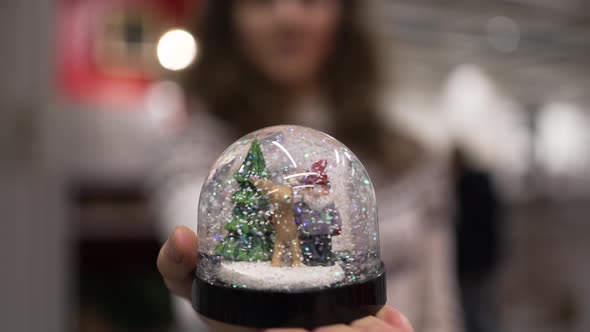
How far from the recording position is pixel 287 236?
579 mm

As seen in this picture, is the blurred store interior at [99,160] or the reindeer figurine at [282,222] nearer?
the reindeer figurine at [282,222]

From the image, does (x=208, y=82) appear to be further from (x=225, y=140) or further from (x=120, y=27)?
(x=120, y=27)

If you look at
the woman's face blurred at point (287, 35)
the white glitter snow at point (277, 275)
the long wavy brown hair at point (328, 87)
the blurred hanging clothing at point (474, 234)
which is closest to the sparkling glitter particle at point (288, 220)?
the white glitter snow at point (277, 275)

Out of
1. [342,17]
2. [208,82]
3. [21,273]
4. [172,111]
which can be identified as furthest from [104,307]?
[342,17]

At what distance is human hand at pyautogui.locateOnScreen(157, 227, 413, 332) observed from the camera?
1.64ft

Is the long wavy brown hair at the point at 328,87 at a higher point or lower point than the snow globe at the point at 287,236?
higher

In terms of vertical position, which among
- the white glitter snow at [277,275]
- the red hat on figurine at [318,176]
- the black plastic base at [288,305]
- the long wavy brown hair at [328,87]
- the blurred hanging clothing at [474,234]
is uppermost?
the long wavy brown hair at [328,87]

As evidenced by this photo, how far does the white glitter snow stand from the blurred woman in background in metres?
0.83

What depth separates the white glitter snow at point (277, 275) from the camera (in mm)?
537

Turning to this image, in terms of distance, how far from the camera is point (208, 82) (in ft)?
4.83

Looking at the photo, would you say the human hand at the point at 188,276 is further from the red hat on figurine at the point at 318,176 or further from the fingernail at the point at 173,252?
the red hat on figurine at the point at 318,176

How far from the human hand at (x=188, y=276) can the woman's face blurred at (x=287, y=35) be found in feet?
2.70

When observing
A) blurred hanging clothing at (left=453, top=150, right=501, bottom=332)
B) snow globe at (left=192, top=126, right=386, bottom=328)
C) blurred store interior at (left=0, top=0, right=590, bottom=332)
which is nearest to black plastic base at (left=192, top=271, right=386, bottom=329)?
snow globe at (left=192, top=126, right=386, bottom=328)

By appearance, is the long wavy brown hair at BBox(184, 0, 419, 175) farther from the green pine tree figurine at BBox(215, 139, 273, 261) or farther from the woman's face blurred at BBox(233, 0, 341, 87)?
the green pine tree figurine at BBox(215, 139, 273, 261)
